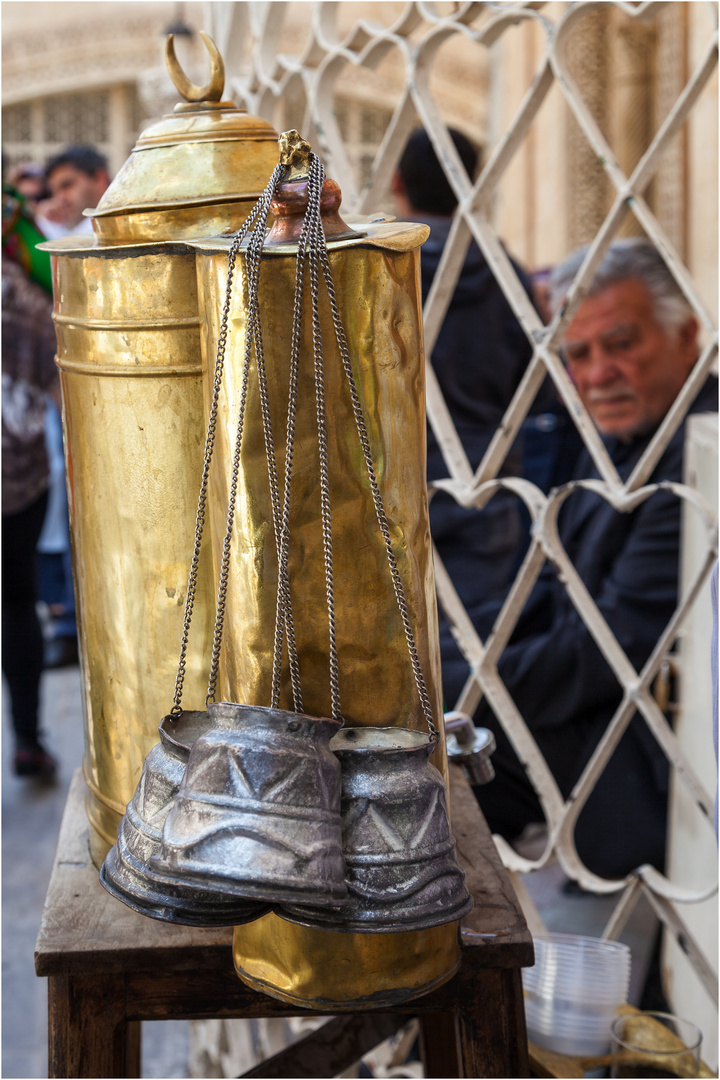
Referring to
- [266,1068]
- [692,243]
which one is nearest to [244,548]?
[266,1068]

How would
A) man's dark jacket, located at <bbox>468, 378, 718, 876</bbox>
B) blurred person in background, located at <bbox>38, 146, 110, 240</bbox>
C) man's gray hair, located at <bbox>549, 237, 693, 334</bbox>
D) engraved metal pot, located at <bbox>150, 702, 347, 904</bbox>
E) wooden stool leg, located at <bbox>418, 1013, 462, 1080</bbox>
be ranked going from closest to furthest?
1. engraved metal pot, located at <bbox>150, 702, 347, 904</bbox>
2. wooden stool leg, located at <bbox>418, 1013, 462, 1080</bbox>
3. man's dark jacket, located at <bbox>468, 378, 718, 876</bbox>
4. man's gray hair, located at <bbox>549, 237, 693, 334</bbox>
5. blurred person in background, located at <bbox>38, 146, 110, 240</bbox>

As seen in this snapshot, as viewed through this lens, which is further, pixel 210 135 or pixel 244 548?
pixel 210 135

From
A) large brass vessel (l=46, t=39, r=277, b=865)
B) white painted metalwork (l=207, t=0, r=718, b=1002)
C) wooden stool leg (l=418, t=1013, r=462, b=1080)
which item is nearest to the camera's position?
large brass vessel (l=46, t=39, r=277, b=865)

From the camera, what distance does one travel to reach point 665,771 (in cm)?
157

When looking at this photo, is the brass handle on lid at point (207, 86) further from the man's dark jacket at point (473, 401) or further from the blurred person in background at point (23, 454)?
the blurred person in background at point (23, 454)

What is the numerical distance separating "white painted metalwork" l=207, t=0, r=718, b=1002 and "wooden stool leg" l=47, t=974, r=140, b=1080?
2.29 feet

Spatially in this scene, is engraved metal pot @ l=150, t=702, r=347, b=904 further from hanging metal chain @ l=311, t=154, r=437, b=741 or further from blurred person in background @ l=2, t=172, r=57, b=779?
blurred person in background @ l=2, t=172, r=57, b=779

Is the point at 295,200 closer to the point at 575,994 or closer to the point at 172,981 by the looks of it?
the point at 172,981

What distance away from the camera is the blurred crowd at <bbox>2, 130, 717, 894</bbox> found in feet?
5.12

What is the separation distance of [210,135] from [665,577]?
105 centimetres

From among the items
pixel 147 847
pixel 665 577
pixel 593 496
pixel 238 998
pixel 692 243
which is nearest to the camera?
pixel 147 847

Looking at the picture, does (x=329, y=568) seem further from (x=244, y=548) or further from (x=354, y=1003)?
(x=354, y=1003)

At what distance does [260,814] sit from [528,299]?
929mm

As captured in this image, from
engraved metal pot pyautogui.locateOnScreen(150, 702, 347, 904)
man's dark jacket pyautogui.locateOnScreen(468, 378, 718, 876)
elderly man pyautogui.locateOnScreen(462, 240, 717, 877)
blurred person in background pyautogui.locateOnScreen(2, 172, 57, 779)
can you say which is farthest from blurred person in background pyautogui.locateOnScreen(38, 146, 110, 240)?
engraved metal pot pyautogui.locateOnScreen(150, 702, 347, 904)
